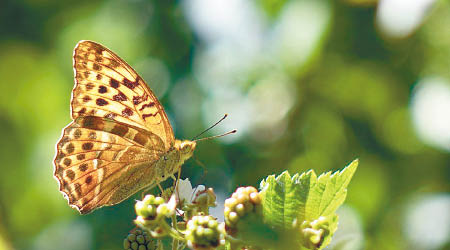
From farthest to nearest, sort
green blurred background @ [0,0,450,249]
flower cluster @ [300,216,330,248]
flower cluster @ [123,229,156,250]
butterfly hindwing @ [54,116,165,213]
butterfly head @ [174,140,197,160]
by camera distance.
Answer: green blurred background @ [0,0,450,249], butterfly head @ [174,140,197,160], butterfly hindwing @ [54,116,165,213], flower cluster @ [123,229,156,250], flower cluster @ [300,216,330,248]

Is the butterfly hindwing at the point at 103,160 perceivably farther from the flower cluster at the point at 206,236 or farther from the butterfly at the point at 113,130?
the flower cluster at the point at 206,236

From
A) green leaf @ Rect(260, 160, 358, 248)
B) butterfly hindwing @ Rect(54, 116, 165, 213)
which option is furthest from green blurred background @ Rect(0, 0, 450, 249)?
green leaf @ Rect(260, 160, 358, 248)

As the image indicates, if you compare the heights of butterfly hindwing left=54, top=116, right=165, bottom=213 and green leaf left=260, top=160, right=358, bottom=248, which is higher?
green leaf left=260, top=160, right=358, bottom=248

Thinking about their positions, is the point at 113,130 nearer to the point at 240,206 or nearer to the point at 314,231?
the point at 240,206

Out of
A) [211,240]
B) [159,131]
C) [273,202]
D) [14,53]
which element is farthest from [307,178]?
[14,53]

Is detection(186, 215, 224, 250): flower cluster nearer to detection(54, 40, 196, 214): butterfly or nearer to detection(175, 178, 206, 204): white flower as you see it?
detection(175, 178, 206, 204): white flower

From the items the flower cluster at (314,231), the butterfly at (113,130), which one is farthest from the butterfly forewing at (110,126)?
the flower cluster at (314,231)

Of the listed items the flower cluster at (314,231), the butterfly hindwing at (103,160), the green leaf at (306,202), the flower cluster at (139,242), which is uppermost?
the green leaf at (306,202)

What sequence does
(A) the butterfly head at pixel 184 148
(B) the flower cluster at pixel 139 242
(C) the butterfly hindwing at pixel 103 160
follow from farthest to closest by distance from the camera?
(A) the butterfly head at pixel 184 148 → (C) the butterfly hindwing at pixel 103 160 → (B) the flower cluster at pixel 139 242
